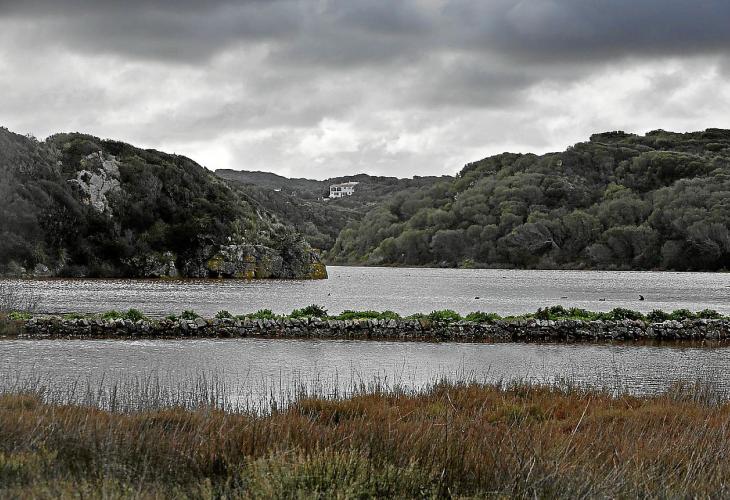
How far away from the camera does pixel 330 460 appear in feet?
18.9

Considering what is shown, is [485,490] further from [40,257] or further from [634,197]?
[634,197]

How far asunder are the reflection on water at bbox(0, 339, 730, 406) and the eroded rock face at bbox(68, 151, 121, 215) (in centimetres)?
5062

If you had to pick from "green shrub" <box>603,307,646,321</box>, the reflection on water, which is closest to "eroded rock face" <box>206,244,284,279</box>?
the reflection on water

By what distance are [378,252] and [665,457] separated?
5870 inches

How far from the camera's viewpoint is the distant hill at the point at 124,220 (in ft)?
206

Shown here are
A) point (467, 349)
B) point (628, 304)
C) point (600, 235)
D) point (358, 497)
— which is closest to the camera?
point (358, 497)

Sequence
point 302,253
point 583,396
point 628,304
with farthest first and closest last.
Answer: point 302,253 → point 628,304 → point 583,396

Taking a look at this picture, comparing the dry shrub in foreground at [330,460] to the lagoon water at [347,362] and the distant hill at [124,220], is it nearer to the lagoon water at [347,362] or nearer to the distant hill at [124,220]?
the lagoon water at [347,362]

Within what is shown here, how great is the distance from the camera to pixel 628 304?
46.0m

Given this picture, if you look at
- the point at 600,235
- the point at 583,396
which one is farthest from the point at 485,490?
the point at 600,235

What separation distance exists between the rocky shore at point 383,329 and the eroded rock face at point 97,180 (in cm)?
4783

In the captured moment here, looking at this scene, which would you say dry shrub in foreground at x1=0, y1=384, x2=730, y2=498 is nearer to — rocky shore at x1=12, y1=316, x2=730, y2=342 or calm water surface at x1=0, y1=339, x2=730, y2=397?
calm water surface at x1=0, y1=339, x2=730, y2=397

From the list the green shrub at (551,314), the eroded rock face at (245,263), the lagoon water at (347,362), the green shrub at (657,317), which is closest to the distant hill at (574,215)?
the eroded rock face at (245,263)

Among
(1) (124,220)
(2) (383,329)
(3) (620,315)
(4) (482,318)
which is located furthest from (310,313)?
(1) (124,220)
